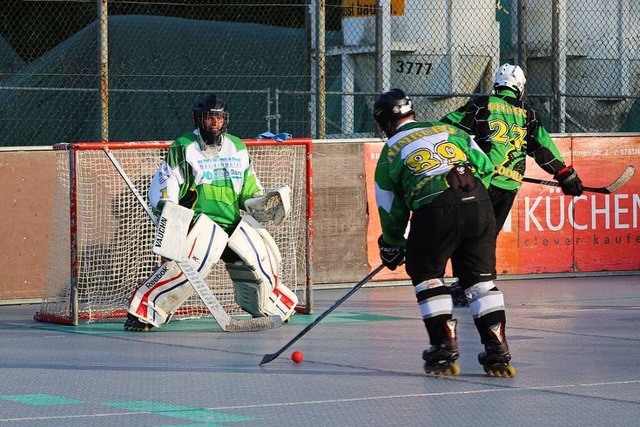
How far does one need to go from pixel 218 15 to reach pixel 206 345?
59.7 ft

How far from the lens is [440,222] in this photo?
301 inches

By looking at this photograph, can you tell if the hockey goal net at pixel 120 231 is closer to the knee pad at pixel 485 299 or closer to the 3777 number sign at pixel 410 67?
the knee pad at pixel 485 299

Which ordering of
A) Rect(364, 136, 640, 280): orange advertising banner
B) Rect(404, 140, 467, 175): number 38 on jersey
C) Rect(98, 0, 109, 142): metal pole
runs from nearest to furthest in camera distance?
Rect(404, 140, 467, 175): number 38 on jersey
Rect(98, 0, 109, 142): metal pole
Rect(364, 136, 640, 280): orange advertising banner

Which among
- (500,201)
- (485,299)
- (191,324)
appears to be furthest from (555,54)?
(485,299)

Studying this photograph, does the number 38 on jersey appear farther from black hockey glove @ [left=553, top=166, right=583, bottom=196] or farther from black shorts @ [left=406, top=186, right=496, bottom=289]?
black hockey glove @ [left=553, top=166, right=583, bottom=196]

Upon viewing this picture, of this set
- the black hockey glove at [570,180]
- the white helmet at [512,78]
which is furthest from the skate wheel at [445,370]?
the white helmet at [512,78]

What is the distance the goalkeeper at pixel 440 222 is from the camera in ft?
25.1

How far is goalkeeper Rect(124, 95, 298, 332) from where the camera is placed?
10.1 meters

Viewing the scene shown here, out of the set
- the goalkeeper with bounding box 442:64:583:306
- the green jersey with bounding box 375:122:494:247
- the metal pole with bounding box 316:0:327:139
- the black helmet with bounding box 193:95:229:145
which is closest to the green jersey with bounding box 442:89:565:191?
the goalkeeper with bounding box 442:64:583:306

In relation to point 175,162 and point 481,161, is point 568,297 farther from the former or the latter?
point 481,161

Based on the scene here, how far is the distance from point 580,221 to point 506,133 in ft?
12.4

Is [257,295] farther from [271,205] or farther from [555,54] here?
[555,54]

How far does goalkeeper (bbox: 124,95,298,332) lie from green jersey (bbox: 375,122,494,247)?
2.51 metres

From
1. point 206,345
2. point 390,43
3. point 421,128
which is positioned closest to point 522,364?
point 421,128
